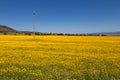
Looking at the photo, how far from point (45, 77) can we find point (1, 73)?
9.08 ft

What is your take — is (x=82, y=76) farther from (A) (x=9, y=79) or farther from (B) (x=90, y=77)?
(A) (x=9, y=79)

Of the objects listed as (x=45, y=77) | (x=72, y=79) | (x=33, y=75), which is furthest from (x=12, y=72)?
(x=72, y=79)

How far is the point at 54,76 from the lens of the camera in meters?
13.9

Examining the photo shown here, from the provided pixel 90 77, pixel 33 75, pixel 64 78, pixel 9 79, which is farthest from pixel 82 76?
pixel 9 79

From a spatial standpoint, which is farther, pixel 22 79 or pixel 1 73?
pixel 1 73

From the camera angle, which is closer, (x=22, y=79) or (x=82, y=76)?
(x=22, y=79)

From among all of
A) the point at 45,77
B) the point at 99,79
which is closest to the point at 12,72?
the point at 45,77

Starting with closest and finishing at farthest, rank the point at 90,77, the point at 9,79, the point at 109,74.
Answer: the point at 9,79, the point at 90,77, the point at 109,74

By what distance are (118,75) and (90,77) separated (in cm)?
164

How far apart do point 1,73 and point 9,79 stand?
2004 millimetres

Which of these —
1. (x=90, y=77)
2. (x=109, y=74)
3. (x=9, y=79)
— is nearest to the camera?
(x=9, y=79)

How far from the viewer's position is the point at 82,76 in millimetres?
14141

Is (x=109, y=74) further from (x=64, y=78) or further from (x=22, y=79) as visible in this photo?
(x=22, y=79)

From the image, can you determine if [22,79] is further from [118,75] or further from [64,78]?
[118,75]
